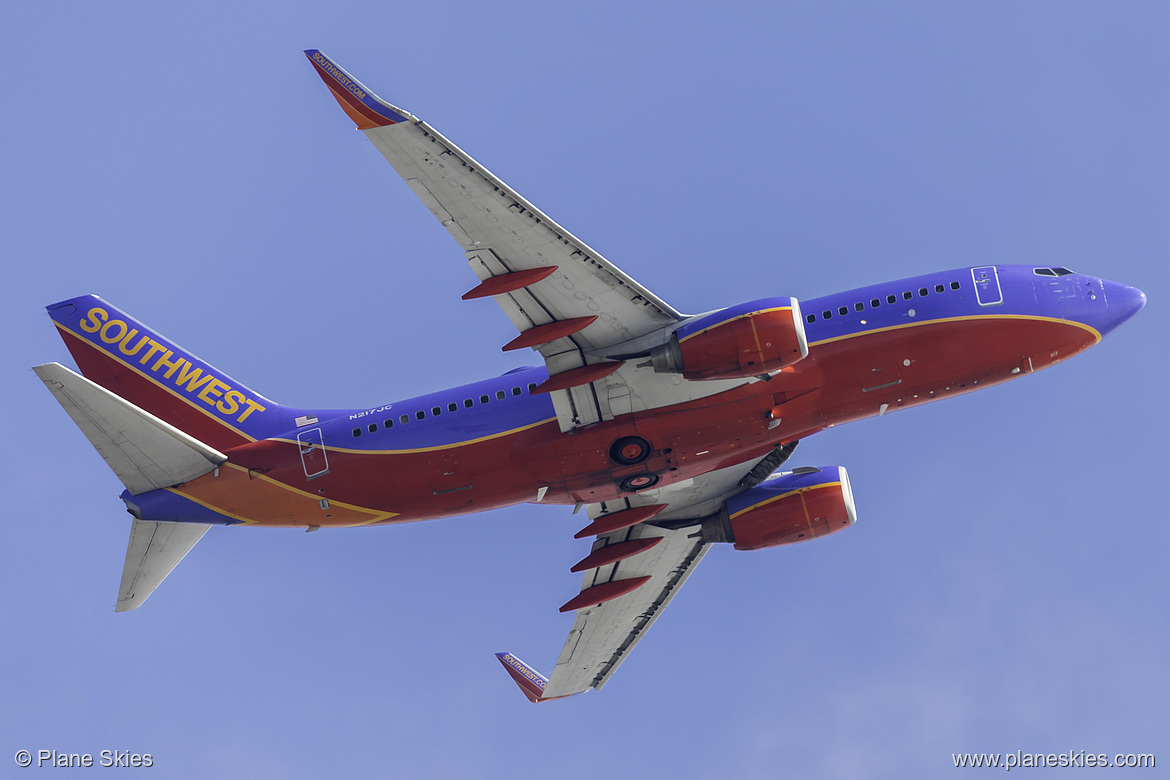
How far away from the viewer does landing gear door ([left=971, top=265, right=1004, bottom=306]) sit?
117 feet

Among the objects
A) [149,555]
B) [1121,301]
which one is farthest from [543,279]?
[1121,301]

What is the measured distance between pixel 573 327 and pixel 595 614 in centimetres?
1613

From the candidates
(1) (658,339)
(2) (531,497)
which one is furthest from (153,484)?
(1) (658,339)

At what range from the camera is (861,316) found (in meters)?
35.3

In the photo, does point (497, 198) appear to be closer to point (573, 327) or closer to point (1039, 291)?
point (573, 327)

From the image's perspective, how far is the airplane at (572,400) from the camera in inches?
1315

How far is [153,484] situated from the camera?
36.1 metres

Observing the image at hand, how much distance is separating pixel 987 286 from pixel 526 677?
24.7 meters

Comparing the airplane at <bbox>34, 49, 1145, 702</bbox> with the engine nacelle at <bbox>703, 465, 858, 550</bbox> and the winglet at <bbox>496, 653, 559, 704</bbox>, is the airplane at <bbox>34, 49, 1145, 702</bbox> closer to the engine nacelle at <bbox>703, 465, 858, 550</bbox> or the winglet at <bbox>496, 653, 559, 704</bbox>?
the engine nacelle at <bbox>703, 465, 858, 550</bbox>

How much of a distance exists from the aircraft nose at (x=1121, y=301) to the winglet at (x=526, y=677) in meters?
26.0

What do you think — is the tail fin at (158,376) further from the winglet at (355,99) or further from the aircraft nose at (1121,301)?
the aircraft nose at (1121,301)

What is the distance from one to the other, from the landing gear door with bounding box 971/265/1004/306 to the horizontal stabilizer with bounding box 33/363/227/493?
25.2 m

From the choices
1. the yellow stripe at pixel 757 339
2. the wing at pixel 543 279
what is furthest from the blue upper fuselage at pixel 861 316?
the yellow stripe at pixel 757 339

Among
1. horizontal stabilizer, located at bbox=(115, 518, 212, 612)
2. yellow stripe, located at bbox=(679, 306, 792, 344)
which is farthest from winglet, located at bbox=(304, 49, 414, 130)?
horizontal stabilizer, located at bbox=(115, 518, 212, 612)
